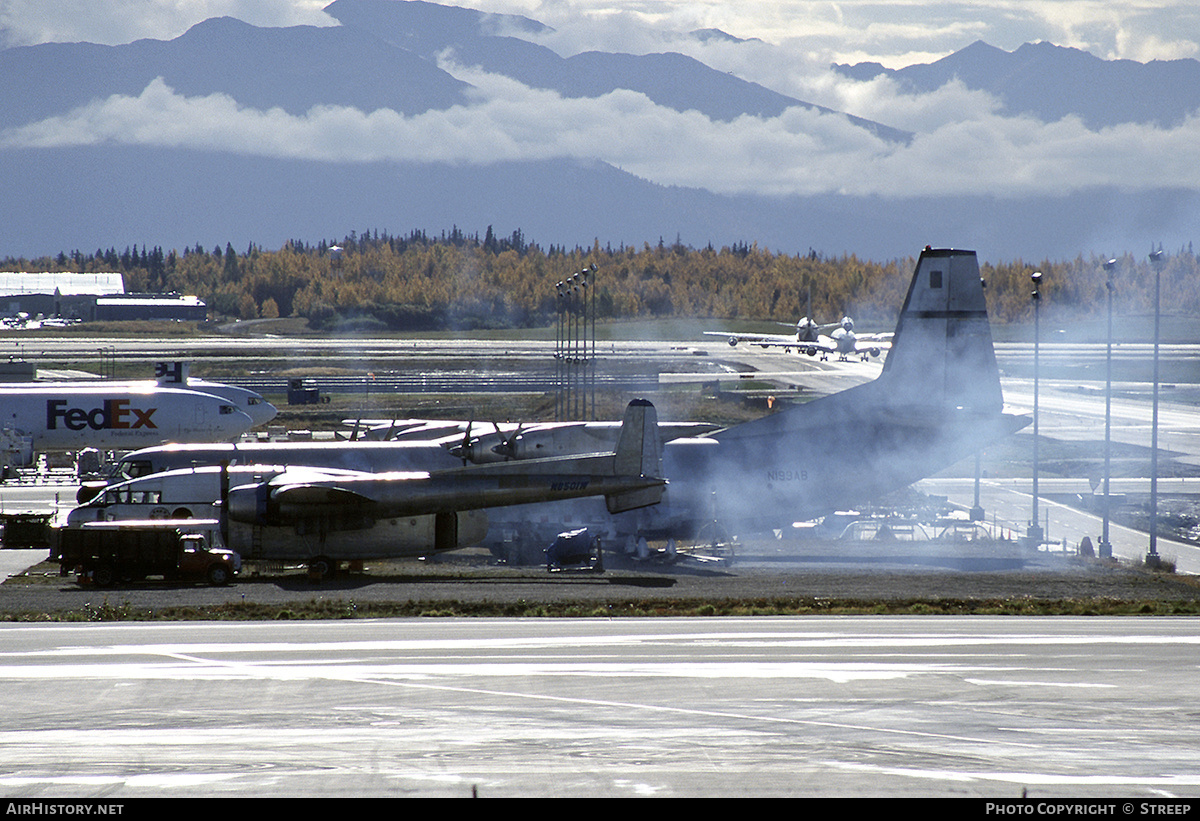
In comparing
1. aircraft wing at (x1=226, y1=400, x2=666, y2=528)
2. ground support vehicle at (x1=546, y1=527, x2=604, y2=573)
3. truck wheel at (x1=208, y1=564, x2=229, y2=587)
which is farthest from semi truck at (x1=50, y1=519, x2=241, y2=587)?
ground support vehicle at (x1=546, y1=527, x2=604, y2=573)

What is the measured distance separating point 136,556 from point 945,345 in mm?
30881

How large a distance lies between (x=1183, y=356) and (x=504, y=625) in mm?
129215

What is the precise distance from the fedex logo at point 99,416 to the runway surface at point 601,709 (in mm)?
36899

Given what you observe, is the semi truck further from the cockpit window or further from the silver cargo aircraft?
the silver cargo aircraft

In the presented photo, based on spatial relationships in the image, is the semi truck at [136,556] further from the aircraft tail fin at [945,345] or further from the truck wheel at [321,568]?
the aircraft tail fin at [945,345]

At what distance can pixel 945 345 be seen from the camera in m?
41.7

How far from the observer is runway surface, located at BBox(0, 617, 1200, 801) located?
14336mm

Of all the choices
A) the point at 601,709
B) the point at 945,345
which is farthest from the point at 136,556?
the point at 945,345

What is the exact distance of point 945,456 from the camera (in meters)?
40.8

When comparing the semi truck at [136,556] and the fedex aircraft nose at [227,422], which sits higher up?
the fedex aircraft nose at [227,422]

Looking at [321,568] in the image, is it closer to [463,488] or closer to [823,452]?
[463,488]

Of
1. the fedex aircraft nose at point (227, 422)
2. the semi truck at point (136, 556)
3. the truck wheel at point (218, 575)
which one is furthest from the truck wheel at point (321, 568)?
the fedex aircraft nose at point (227, 422)

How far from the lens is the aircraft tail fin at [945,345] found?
41.1 meters
